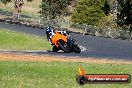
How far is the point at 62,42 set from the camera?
32.0m

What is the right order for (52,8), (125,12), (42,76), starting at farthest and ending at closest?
(52,8)
(125,12)
(42,76)

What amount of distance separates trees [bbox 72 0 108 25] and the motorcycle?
39324 millimetres

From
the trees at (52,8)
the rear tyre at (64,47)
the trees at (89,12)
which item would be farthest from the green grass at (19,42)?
the trees at (52,8)

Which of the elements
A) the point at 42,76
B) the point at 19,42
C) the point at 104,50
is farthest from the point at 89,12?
the point at 42,76

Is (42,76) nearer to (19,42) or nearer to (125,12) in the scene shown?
(19,42)

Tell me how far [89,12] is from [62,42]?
4249 cm

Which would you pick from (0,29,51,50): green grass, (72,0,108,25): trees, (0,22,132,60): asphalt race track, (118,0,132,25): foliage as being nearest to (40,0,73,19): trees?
(72,0,108,25): trees

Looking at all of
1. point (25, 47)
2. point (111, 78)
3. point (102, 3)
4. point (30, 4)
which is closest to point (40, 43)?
point (25, 47)

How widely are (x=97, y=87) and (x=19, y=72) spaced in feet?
17.1

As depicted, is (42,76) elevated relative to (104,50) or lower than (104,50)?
elevated

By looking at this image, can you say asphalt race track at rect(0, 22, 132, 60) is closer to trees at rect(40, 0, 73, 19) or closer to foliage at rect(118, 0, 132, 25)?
foliage at rect(118, 0, 132, 25)

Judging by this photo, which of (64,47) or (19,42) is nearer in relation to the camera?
(64,47)

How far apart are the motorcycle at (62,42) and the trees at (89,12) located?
39324 mm

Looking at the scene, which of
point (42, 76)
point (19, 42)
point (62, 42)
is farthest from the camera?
point (19, 42)
